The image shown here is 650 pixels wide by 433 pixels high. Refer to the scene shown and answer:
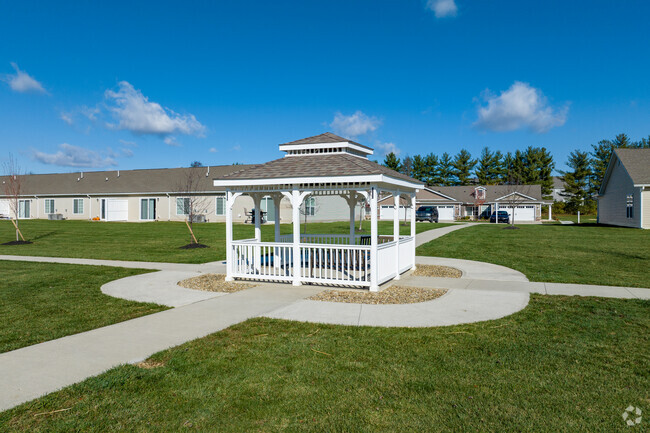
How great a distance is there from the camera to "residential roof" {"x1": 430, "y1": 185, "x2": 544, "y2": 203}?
54031mm

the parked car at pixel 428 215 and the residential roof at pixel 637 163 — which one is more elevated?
the residential roof at pixel 637 163

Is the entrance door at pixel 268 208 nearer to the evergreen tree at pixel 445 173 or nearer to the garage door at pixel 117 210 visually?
the garage door at pixel 117 210

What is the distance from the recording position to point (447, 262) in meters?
14.1

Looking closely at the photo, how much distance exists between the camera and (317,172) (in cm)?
973

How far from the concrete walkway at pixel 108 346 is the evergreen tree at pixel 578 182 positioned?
7204 cm

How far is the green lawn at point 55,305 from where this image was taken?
6328 mm

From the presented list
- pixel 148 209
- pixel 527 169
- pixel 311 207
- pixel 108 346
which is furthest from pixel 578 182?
pixel 108 346

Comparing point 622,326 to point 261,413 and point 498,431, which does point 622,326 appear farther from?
point 261,413

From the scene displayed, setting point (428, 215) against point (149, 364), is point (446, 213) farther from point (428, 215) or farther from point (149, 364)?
point (149, 364)

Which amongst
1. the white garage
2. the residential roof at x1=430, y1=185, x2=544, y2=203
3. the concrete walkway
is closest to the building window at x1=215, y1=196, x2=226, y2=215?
the white garage

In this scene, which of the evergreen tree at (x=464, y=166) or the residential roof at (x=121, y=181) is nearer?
the residential roof at (x=121, y=181)

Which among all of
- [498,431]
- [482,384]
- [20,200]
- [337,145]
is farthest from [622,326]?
[20,200]

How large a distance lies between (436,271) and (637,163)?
29.0m

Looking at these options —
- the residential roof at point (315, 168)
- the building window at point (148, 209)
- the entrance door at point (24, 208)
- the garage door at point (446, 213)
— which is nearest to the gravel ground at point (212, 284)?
the residential roof at point (315, 168)
